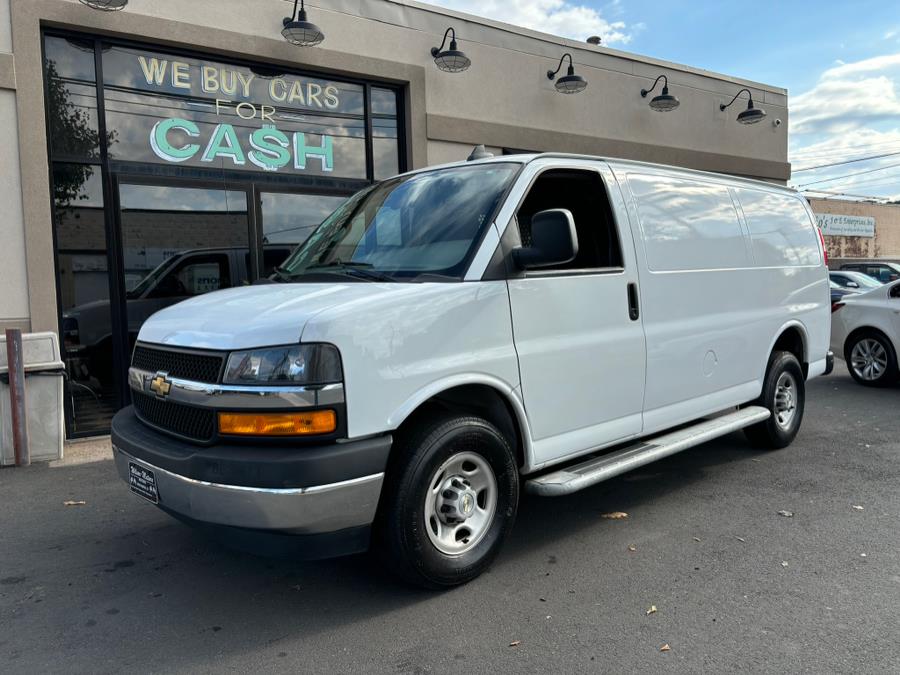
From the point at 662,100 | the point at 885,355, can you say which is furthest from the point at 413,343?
the point at 662,100

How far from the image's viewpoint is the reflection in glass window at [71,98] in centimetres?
705

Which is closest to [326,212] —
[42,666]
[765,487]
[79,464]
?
[79,464]

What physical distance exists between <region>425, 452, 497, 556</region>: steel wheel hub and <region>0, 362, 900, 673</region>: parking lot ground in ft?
0.88

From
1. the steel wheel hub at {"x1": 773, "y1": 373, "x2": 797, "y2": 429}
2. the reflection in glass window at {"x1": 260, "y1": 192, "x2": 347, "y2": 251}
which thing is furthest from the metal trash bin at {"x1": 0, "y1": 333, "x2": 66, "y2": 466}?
the steel wheel hub at {"x1": 773, "y1": 373, "x2": 797, "y2": 429}

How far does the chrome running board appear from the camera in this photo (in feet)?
12.3

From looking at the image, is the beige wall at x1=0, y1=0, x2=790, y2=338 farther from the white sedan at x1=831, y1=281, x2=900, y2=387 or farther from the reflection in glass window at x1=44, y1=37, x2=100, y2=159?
the white sedan at x1=831, y1=281, x2=900, y2=387

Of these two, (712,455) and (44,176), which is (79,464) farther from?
(712,455)

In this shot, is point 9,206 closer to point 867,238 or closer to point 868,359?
point 868,359

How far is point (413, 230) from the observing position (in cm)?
393

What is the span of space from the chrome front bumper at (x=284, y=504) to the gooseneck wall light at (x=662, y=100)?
33.9ft

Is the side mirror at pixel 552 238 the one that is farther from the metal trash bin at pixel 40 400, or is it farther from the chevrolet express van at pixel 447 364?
the metal trash bin at pixel 40 400

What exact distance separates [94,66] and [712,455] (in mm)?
7207

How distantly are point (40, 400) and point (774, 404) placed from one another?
6376 mm

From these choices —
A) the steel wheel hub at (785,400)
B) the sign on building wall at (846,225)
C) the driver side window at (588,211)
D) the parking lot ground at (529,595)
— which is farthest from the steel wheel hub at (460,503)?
the sign on building wall at (846,225)
